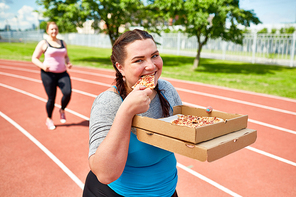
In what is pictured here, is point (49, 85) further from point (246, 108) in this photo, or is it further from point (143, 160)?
point (246, 108)

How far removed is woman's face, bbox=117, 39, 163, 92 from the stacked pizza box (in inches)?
13.4

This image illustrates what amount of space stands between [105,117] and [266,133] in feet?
16.9

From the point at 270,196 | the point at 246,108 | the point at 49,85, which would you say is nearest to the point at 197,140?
the point at 270,196

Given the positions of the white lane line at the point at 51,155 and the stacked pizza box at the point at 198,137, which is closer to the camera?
the stacked pizza box at the point at 198,137

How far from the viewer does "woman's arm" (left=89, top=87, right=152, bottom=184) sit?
1.36 metres

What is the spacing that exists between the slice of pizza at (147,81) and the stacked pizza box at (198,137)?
0.72 feet

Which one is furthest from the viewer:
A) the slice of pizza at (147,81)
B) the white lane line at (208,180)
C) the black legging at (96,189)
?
the white lane line at (208,180)

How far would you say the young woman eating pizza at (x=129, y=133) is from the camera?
1371 mm

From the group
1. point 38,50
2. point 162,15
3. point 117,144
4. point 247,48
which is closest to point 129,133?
point 117,144

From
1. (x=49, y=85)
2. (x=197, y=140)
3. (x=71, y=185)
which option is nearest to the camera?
(x=197, y=140)

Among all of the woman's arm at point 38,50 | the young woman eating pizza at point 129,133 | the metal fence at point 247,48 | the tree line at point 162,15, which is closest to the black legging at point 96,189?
the young woman eating pizza at point 129,133

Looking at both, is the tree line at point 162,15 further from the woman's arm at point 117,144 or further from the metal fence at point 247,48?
the woman's arm at point 117,144

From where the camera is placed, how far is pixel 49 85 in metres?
5.58

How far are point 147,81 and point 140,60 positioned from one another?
15 cm
